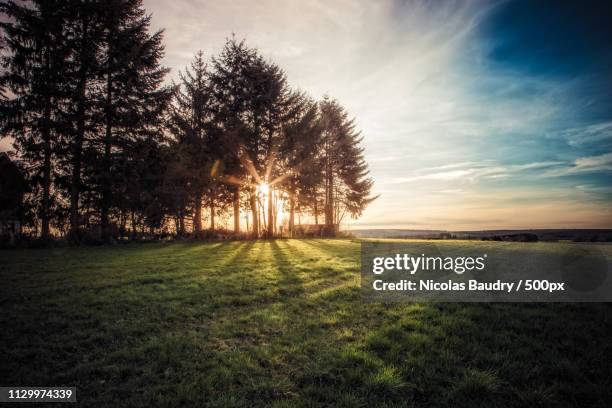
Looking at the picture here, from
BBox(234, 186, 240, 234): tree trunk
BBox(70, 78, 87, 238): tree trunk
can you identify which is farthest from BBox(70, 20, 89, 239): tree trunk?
BBox(234, 186, 240, 234): tree trunk

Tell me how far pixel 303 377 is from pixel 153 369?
80.4 inches

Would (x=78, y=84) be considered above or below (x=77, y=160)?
above

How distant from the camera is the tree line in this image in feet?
56.5

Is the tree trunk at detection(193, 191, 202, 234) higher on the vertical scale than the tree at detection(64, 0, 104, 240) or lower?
lower

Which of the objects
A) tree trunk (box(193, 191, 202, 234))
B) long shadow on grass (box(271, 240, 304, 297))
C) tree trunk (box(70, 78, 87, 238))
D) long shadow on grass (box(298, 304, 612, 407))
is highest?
tree trunk (box(70, 78, 87, 238))

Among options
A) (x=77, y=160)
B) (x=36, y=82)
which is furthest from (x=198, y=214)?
(x=36, y=82)

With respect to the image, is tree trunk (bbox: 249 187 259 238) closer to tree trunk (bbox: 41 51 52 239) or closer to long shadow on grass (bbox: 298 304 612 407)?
tree trunk (bbox: 41 51 52 239)

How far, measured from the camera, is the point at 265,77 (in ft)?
79.5

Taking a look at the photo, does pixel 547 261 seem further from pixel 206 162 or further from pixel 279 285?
pixel 206 162

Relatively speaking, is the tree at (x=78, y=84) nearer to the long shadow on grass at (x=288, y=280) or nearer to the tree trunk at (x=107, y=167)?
the tree trunk at (x=107, y=167)

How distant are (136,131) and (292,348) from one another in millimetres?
22051

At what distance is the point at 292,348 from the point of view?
4023mm

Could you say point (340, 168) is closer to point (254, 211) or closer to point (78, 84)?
point (254, 211)

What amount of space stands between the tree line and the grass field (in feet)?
49.1
